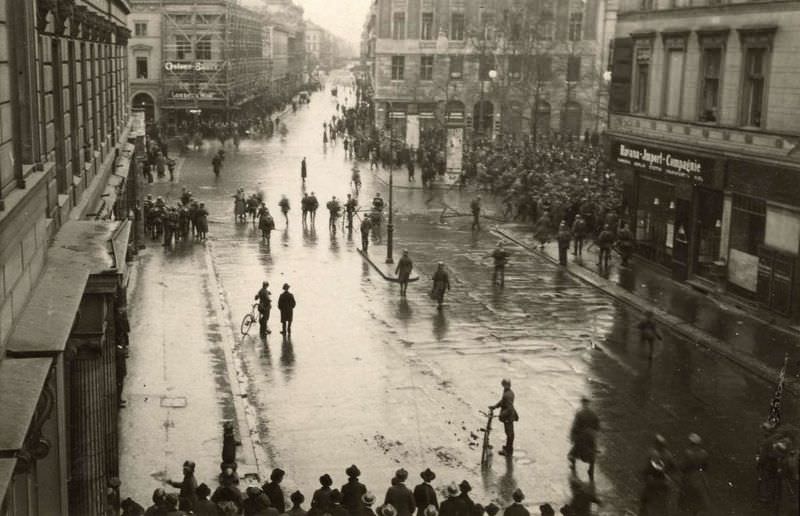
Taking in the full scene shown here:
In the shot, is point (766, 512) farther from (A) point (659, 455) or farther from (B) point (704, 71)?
(B) point (704, 71)

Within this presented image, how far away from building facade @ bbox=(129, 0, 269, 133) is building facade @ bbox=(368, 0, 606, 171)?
13377 millimetres

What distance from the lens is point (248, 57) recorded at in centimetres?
10119

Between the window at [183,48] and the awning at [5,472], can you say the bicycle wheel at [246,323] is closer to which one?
the awning at [5,472]

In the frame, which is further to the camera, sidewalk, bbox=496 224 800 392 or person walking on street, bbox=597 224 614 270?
person walking on street, bbox=597 224 614 270

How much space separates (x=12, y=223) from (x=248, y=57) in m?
A: 94.9

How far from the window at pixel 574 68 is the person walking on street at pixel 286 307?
57.5 m

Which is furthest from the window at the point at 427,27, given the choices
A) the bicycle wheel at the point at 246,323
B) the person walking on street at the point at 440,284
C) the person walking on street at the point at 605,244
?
the bicycle wheel at the point at 246,323

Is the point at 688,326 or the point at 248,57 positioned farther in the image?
the point at 248,57

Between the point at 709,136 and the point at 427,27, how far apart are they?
4963 centimetres

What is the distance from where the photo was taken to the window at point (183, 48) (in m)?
80.6

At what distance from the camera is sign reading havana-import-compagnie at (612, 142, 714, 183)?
29750 millimetres

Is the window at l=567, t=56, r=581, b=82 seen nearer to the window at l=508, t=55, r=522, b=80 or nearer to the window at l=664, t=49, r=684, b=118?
the window at l=508, t=55, r=522, b=80

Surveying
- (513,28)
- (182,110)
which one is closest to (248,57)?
(182,110)

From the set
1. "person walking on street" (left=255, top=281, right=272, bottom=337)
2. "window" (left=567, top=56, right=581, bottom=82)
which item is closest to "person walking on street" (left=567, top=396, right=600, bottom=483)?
"person walking on street" (left=255, top=281, right=272, bottom=337)
